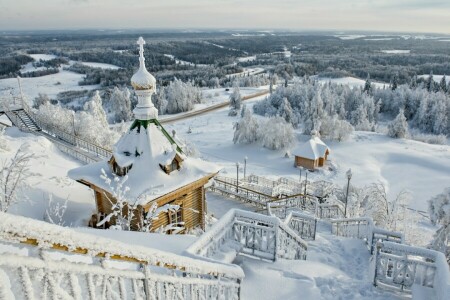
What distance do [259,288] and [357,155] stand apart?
37468 mm

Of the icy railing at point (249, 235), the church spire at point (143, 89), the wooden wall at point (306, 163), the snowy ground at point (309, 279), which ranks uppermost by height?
the church spire at point (143, 89)

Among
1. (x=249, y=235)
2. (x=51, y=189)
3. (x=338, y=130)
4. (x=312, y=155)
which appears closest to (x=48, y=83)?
(x=338, y=130)

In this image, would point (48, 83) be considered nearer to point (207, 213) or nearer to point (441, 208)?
point (207, 213)

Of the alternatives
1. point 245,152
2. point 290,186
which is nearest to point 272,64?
point 245,152

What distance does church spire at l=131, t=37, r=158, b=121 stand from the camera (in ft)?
37.7

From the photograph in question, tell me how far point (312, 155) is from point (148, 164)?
90.0 ft

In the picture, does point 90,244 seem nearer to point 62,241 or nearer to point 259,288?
point 62,241

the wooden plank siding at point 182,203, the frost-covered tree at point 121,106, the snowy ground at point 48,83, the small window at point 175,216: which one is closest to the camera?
the wooden plank siding at point 182,203

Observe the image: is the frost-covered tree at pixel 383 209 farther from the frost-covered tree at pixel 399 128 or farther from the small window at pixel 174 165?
the frost-covered tree at pixel 399 128

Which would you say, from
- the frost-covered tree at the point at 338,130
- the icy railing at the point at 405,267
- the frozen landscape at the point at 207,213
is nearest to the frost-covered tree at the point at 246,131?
the frozen landscape at the point at 207,213

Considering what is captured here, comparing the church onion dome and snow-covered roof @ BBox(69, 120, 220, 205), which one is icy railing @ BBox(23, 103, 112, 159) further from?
the church onion dome

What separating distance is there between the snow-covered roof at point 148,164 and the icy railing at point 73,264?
7.58 metres

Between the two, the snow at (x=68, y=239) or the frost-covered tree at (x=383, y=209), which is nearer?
the snow at (x=68, y=239)

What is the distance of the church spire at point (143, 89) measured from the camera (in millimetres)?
11477
